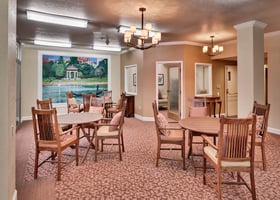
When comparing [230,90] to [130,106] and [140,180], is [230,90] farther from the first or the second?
[140,180]

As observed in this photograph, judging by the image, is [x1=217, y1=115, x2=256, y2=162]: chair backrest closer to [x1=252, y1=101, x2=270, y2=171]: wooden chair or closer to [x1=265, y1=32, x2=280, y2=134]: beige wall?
[x1=252, y1=101, x2=270, y2=171]: wooden chair

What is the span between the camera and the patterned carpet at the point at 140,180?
8.68 ft

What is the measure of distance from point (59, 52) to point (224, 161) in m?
7.91

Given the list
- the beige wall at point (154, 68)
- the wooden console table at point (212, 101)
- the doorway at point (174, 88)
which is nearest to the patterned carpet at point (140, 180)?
the wooden console table at point (212, 101)

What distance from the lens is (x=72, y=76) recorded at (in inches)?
351

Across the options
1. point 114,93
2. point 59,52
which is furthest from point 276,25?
point 59,52

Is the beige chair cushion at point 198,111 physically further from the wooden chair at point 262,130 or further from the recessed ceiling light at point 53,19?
the recessed ceiling light at point 53,19

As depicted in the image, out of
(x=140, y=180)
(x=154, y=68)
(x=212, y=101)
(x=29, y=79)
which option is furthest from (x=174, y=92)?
(x=29, y=79)

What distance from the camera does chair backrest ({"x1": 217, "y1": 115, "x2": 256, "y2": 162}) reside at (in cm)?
235

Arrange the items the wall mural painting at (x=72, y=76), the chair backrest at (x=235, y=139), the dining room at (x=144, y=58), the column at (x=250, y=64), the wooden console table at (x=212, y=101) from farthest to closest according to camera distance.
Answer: the wall mural painting at (x=72, y=76)
the wooden console table at (x=212, y=101)
the column at (x=250, y=64)
the chair backrest at (x=235, y=139)
the dining room at (x=144, y=58)

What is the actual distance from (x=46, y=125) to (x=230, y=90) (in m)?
7.51

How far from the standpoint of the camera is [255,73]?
4844 mm

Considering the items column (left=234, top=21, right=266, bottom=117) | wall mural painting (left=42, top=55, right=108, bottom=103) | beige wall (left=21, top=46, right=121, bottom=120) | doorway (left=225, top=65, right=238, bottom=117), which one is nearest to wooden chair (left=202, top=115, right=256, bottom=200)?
column (left=234, top=21, right=266, bottom=117)

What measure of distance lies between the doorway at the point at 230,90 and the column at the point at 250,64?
3.55 m
